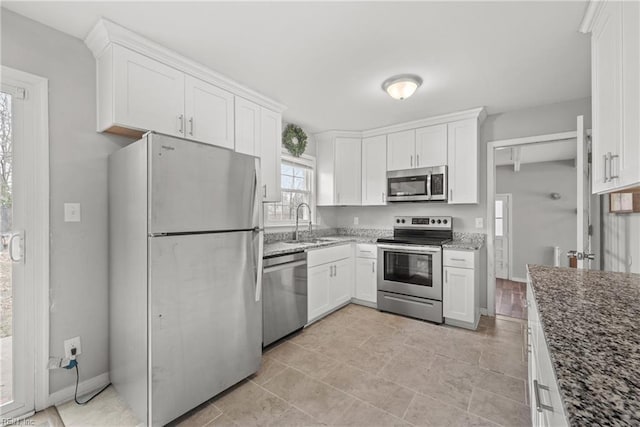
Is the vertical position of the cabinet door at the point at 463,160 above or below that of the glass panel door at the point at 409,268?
above

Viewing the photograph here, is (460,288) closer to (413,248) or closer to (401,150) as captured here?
(413,248)

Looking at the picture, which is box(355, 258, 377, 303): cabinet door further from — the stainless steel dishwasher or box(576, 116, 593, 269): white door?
box(576, 116, 593, 269): white door

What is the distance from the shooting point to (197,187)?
5.80ft

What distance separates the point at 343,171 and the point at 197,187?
271 cm

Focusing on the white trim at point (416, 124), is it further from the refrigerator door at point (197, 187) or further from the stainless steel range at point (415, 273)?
the refrigerator door at point (197, 187)

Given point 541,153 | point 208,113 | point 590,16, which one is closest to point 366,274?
point 208,113

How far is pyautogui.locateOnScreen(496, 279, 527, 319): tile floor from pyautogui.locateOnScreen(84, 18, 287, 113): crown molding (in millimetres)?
4160

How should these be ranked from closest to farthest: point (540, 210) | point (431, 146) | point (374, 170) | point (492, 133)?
1. point (492, 133)
2. point (431, 146)
3. point (374, 170)
4. point (540, 210)

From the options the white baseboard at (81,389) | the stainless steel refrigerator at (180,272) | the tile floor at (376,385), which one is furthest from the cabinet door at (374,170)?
the white baseboard at (81,389)

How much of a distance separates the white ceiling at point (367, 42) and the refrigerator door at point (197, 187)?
2.66 ft

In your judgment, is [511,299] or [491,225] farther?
[511,299]

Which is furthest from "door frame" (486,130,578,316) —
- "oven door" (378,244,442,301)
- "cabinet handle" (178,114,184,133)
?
"cabinet handle" (178,114,184,133)

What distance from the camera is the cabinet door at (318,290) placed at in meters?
3.09

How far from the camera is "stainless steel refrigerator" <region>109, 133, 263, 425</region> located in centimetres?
161
